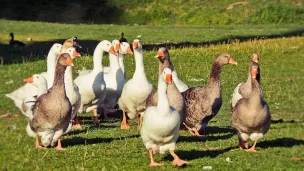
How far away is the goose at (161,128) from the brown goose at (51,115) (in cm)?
192

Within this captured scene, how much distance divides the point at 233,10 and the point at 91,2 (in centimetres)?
1423

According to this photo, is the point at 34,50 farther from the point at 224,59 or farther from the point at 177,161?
the point at 177,161

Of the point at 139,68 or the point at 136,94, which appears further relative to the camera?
the point at 139,68

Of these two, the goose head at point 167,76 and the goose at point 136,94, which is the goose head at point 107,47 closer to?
the goose at point 136,94

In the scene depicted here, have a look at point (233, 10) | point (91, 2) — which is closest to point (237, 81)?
point (233, 10)

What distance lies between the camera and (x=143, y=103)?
19.4m

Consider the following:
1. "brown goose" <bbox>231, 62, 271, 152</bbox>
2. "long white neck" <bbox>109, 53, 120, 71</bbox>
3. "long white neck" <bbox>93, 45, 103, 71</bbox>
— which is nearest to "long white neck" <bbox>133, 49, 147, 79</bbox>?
"long white neck" <bbox>93, 45, 103, 71</bbox>

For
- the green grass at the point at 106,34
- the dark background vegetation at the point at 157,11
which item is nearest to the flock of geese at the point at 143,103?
the green grass at the point at 106,34

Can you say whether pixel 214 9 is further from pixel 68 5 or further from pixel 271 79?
pixel 271 79

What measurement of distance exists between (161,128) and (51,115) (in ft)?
8.14

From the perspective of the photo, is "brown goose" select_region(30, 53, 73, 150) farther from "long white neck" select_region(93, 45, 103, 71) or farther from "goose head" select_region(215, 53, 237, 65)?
"long white neck" select_region(93, 45, 103, 71)

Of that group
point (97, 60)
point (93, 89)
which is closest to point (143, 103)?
point (93, 89)

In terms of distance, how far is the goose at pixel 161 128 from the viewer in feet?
43.8

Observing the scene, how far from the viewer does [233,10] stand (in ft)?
215
